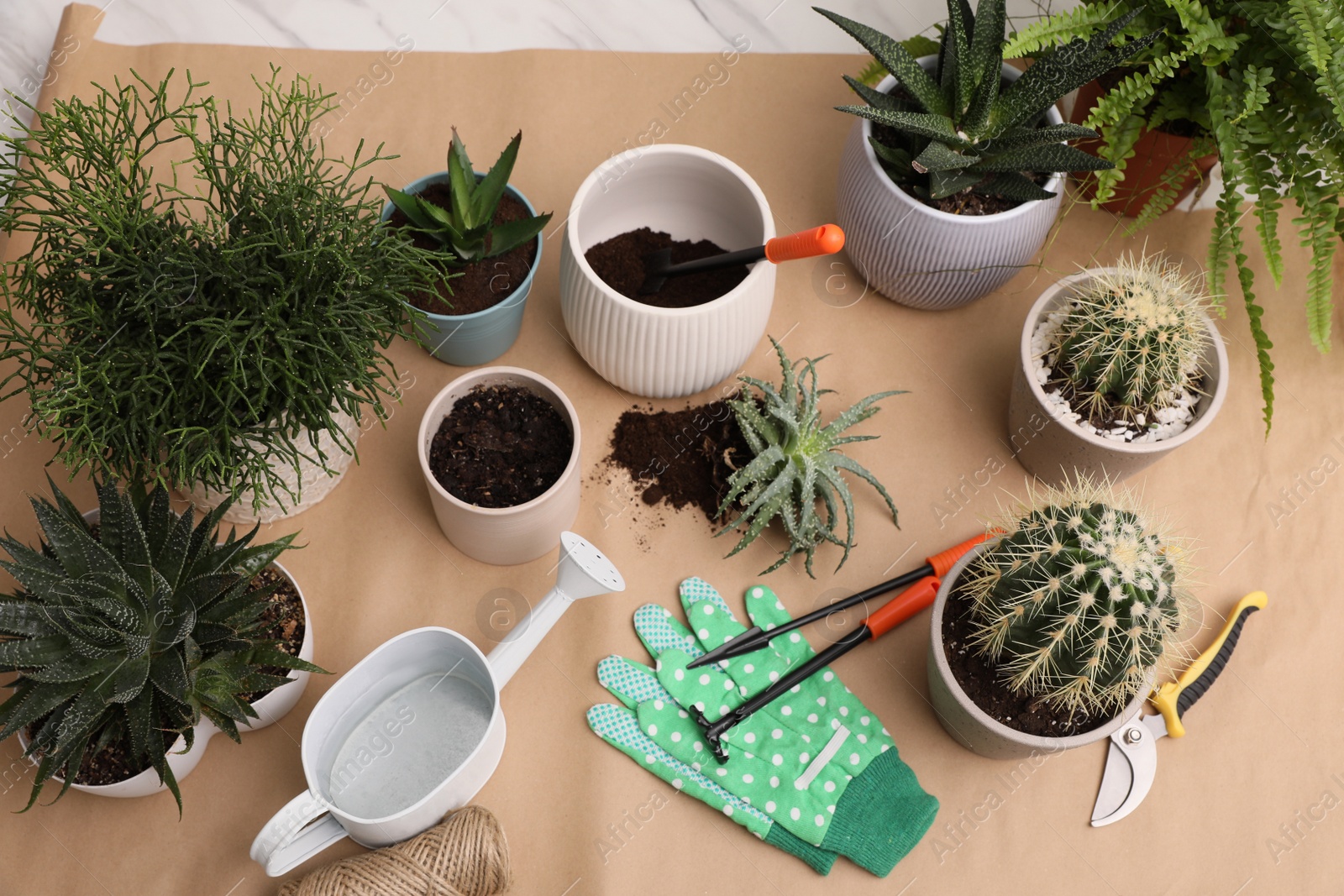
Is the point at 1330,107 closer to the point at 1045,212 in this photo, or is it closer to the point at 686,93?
the point at 1045,212

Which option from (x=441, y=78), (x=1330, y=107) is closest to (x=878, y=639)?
(x=1330, y=107)

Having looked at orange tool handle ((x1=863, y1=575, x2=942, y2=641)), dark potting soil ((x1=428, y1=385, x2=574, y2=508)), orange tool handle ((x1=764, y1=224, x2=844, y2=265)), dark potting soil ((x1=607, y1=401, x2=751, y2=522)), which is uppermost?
orange tool handle ((x1=764, y1=224, x2=844, y2=265))

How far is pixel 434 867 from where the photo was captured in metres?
0.84

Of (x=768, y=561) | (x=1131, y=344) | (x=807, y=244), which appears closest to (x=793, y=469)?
(x=768, y=561)

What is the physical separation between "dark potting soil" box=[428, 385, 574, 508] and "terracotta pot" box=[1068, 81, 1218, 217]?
650mm

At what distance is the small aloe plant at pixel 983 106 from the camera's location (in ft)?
3.11

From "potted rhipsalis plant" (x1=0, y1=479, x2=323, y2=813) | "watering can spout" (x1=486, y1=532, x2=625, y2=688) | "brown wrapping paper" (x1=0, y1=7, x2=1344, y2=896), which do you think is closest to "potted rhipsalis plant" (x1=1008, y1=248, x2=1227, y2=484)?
"brown wrapping paper" (x1=0, y1=7, x2=1344, y2=896)

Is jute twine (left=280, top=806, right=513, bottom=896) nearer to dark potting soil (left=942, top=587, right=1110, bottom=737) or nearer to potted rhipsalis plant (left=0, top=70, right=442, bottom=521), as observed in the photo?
potted rhipsalis plant (left=0, top=70, right=442, bottom=521)

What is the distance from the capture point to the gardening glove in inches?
37.5

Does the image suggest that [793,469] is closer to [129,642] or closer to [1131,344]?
[1131,344]

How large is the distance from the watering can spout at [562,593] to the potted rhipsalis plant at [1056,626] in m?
0.32

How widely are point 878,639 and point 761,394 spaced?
1.00ft

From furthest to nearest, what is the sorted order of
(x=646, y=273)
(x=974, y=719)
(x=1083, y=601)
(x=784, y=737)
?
1. (x=646, y=273)
2. (x=784, y=737)
3. (x=974, y=719)
4. (x=1083, y=601)

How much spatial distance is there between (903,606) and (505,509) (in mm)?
421
